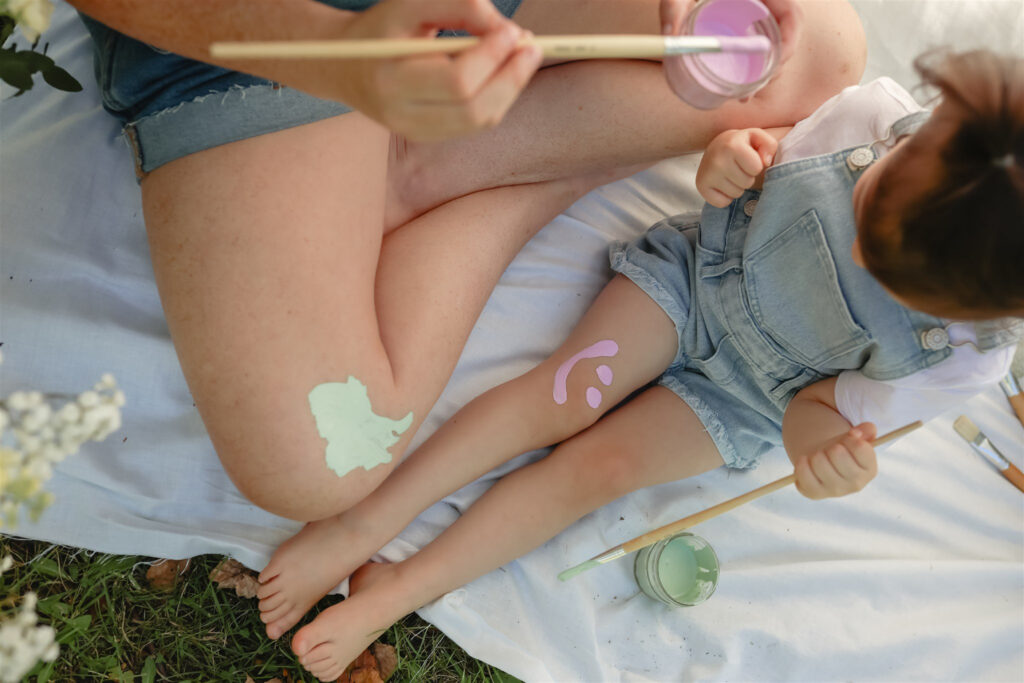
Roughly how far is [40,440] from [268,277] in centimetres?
41

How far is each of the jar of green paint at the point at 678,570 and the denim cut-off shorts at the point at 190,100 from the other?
2.66 feet

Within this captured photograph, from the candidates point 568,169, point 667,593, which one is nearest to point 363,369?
point 568,169

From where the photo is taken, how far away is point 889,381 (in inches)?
39.4

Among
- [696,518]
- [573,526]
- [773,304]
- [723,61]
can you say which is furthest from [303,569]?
[723,61]

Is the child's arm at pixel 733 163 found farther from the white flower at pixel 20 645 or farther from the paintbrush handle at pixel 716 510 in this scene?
the white flower at pixel 20 645

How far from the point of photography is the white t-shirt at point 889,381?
3.20 ft

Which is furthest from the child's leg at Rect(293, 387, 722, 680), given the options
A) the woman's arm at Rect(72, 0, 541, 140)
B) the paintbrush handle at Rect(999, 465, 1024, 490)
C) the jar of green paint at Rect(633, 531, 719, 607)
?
the woman's arm at Rect(72, 0, 541, 140)

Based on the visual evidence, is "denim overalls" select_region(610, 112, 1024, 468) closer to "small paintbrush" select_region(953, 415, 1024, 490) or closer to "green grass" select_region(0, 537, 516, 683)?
"small paintbrush" select_region(953, 415, 1024, 490)

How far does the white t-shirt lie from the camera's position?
977mm

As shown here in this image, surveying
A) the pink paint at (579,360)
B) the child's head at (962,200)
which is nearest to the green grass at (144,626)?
the pink paint at (579,360)

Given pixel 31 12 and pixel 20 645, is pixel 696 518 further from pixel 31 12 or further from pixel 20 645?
pixel 31 12

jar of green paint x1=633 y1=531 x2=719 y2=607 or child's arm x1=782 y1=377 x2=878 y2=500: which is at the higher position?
child's arm x1=782 y1=377 x2=878 y2=500

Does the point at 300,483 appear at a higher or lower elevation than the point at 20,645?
lower

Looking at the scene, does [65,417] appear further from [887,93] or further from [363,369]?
[887,93]
